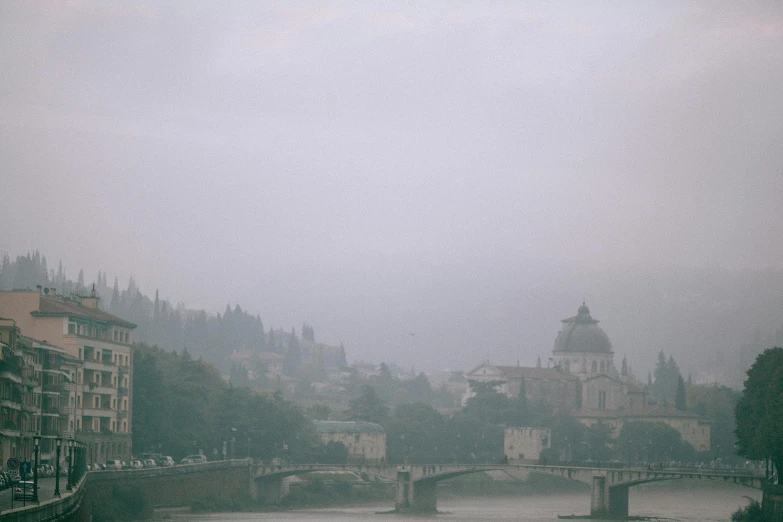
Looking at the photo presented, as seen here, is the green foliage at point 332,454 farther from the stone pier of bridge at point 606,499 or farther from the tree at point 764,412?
the tree at point 764,412

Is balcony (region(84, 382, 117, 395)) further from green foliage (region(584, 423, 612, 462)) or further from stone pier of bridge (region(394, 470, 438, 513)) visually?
green foliage (region(584, 423, 612, 462))

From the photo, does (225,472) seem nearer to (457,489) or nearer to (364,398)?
(457,489)

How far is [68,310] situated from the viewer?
317ft

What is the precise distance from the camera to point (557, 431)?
19188 centimetres

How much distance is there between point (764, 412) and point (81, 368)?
1670 inches

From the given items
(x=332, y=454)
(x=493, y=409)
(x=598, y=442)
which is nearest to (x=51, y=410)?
(x=332, y=454)

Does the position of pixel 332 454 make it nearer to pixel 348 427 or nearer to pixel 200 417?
pixel 348 427

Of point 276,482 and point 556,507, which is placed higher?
point 276,482

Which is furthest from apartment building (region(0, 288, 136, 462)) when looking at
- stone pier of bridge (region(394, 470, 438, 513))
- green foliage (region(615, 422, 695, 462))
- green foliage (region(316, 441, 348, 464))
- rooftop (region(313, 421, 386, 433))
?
green foliage (region(615, 422, 695, 462))

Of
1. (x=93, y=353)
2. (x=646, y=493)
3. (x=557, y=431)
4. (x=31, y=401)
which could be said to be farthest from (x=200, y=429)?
(x=557, y=431)

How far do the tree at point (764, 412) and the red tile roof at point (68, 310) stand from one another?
41.2m

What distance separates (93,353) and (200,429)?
1735cm

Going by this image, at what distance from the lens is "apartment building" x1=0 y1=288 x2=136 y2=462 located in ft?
295

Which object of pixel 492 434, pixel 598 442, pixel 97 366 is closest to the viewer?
pixel 97 366
